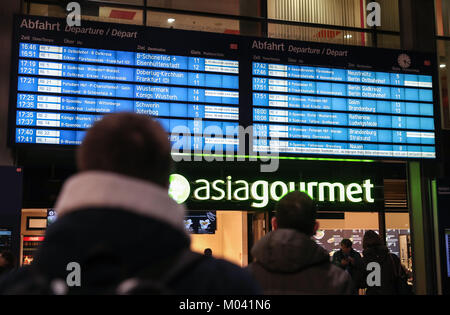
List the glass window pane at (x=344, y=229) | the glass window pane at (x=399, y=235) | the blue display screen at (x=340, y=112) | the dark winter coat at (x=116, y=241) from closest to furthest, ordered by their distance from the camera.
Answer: the dark winter coat at (x=116, y=241) → the blue display screen at (x=340, y=112) → the glass window pane at (x=344, y=229) → the glass window pane at (x=399, y=235)

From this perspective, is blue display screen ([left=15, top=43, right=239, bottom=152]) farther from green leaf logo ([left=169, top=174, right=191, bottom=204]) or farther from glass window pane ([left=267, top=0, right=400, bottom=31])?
glass window pane ([left=267, top=0, right=400, bottom=31])

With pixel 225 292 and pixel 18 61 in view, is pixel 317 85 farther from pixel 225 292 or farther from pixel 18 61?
pixel 225 292

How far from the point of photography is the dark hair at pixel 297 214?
8.77 feet

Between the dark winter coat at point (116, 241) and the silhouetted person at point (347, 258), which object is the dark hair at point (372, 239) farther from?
the dark winter coat at point (116, 241)

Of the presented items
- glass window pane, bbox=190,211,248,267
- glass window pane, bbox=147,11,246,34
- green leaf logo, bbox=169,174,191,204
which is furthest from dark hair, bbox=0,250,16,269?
glass window pane, bbox=190,211,248,267

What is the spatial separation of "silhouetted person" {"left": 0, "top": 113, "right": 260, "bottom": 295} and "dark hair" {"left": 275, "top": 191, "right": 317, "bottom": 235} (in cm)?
144

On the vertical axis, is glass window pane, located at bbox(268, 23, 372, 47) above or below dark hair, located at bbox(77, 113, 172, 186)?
above

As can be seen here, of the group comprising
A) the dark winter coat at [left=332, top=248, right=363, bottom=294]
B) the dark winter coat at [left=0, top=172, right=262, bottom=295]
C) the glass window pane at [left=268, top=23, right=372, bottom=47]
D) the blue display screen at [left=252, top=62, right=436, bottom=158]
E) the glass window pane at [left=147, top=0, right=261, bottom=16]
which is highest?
the glass window pane at [left=147, top=0, right=261, bottom=16]

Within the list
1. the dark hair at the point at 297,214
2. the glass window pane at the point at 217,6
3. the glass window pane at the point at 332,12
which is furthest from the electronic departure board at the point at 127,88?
the dark hair at the point at 297,214

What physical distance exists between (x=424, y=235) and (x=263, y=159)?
2611 millimetres

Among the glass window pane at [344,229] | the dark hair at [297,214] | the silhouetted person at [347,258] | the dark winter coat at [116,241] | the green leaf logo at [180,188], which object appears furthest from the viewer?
the glass window pane at [344,229]

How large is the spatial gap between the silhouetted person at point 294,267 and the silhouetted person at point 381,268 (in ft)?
12.6

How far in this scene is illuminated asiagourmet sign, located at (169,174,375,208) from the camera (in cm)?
688

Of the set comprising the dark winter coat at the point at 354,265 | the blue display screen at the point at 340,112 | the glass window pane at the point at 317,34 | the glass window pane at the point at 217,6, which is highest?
the glass window pane at the point at 217,6
